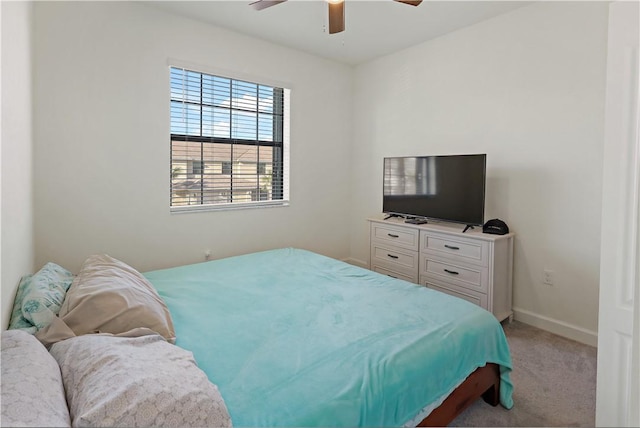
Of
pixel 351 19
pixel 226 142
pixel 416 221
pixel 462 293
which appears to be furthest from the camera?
pixel 226 142

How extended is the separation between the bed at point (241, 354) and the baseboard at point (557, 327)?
130cm

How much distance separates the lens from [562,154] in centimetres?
277

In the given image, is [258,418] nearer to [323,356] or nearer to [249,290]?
[323,356]

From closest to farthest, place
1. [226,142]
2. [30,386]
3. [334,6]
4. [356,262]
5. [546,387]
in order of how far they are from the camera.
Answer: [30,386] → [546,387] → [334,6] → [226,142] → [356,262]

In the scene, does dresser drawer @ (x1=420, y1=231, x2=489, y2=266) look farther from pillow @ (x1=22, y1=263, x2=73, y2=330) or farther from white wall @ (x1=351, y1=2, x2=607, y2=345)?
pillow @ (x1=22, y1=263, x2=73, y2=330)

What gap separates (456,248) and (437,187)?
1.99ft

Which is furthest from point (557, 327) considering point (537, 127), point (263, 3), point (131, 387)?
point (263, 3)

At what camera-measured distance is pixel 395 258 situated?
11.8 ft

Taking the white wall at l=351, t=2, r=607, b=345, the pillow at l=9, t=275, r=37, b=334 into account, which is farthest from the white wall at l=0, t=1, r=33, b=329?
A: the white wall at l=351, t=2, r=607, b=345

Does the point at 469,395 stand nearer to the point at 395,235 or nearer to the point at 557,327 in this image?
the point at 557,327

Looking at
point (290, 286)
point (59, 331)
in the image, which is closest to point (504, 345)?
point (290, 286)

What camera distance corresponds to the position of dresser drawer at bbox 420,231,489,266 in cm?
287

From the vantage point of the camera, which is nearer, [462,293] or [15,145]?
[15,145]

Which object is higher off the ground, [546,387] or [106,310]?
[106,310]
